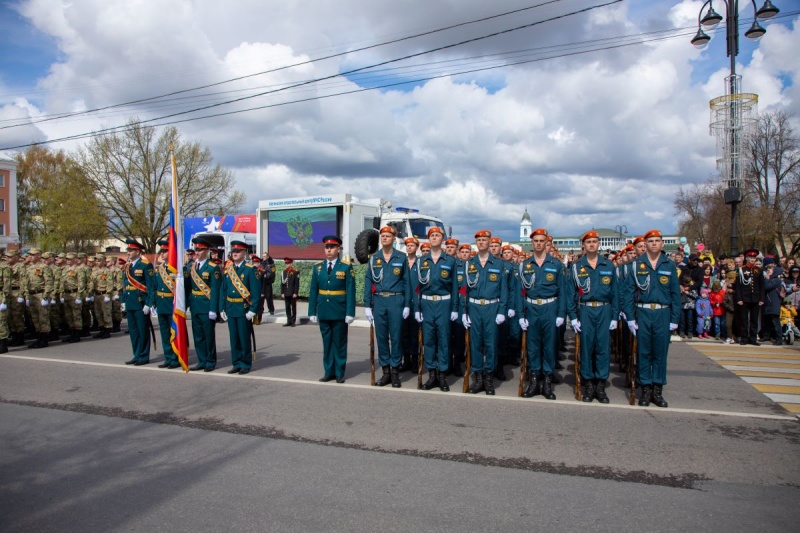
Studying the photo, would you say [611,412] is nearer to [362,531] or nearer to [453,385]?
[453,385]

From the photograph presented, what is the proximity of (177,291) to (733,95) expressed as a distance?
1260 cm

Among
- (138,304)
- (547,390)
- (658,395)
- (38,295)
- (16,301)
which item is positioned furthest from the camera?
(38,295)

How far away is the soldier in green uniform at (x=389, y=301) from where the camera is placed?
7.32 meters

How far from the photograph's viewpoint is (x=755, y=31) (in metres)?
11.7

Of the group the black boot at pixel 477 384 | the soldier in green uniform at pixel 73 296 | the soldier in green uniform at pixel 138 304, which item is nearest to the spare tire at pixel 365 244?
the soldier in green uniform at pixel 73 296

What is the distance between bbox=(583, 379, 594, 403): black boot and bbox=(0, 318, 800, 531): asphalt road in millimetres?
303

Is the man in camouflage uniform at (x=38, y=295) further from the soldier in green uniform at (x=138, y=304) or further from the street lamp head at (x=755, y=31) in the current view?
the street lamp head at (x=755, y=31)

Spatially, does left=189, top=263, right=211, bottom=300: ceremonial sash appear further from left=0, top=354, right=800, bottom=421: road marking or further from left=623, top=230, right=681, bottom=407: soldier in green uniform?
left=623, top=230, right=681, bottom=407: soldier in green uniform

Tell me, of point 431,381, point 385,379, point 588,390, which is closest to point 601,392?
point 588,390

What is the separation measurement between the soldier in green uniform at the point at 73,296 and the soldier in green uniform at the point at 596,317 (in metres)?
10.6

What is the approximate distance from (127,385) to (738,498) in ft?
23.6

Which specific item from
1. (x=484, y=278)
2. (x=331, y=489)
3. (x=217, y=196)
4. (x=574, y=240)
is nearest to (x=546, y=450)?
(x=331, y=489)

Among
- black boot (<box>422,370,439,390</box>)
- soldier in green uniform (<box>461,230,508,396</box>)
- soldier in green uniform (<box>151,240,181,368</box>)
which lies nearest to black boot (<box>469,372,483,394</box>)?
soldier in green uniform (<box>461,230,508,396</box>)

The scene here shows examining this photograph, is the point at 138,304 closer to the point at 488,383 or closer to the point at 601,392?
the point at 488,383
